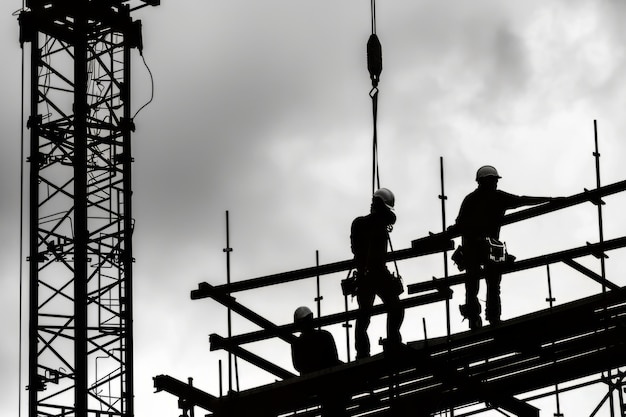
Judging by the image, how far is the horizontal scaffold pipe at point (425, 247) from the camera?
21.3 m

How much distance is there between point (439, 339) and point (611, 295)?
6.31 ft

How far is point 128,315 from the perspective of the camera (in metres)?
38.6

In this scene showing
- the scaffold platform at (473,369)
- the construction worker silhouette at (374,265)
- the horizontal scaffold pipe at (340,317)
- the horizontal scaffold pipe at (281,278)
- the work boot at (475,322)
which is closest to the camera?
the scaffold platform at (473,369)

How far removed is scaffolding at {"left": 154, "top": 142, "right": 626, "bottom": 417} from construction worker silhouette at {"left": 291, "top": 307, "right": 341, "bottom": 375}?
147 millimetres

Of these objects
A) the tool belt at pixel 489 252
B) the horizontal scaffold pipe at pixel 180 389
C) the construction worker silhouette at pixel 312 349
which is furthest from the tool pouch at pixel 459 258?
the horizontal scaffold pipe at pixel 180 389

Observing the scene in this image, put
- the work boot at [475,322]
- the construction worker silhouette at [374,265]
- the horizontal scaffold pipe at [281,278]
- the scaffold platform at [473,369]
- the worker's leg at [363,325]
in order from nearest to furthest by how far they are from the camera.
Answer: the scaffold platform at [473,369], the work boot at [475,322], the construction worker silhouette at [374,265], the worker's leg at [363,325], the horizontal scaffold pipe at [281,278]

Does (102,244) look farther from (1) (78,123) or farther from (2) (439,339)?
(2) (439,339)

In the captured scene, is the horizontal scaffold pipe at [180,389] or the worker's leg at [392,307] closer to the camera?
the horizontal scaffold pipe at [180,389]

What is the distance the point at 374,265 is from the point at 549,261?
1984 mm

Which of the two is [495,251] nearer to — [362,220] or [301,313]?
[362,220]

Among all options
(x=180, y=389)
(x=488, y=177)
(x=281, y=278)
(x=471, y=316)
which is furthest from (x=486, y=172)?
(x=180, y=389)

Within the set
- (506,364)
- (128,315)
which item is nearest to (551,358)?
(506,364)

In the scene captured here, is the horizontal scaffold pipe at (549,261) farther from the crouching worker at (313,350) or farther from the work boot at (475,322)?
the crouching worker at (313,350)

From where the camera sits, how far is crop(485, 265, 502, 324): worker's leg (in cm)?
2108
